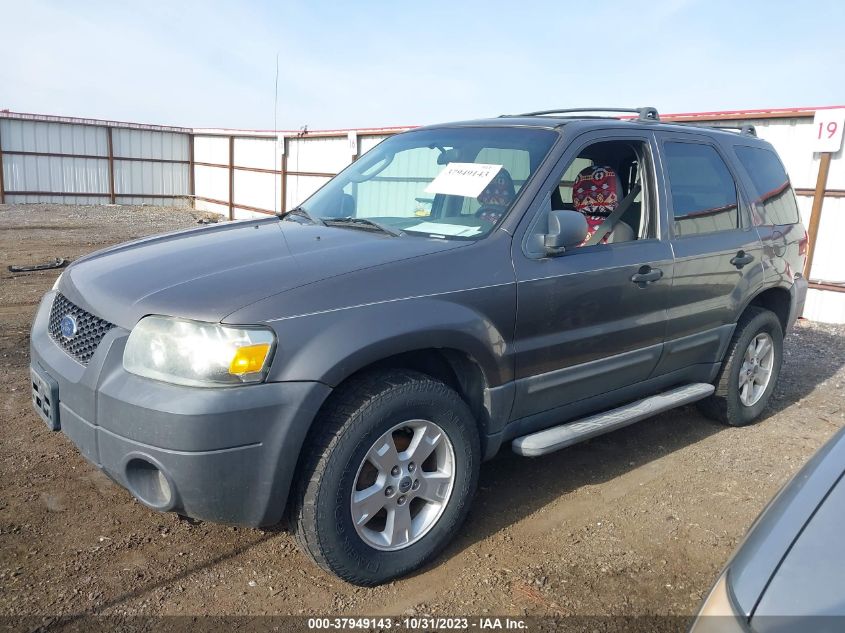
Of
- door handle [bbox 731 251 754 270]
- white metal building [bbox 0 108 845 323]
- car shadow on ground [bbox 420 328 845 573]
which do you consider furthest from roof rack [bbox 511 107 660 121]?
white metal building [bbox 0 108 845 323]

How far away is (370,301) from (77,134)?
2448 cm

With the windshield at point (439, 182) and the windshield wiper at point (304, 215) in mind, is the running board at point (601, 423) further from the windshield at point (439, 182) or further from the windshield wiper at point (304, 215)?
the windshield wiper at point (304, 215)

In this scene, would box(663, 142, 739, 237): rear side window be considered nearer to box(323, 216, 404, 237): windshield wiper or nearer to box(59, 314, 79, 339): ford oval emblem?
box(323, 216, 404, 237): windshield wiper

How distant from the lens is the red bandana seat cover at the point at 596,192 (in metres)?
4.16

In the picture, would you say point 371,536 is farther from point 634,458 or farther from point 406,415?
point 634,458

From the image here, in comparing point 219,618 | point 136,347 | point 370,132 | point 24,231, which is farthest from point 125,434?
point 24,231

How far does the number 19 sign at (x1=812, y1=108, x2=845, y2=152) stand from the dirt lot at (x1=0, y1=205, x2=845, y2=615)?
5119 mm

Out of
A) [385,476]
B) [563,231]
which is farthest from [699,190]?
[385,476]

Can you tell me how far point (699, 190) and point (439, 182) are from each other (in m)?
1.73

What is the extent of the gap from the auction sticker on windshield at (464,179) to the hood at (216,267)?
1.50 feet

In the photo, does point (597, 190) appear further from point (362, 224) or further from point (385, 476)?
point (385, 476)

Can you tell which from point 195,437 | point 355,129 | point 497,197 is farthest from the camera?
point 355,129

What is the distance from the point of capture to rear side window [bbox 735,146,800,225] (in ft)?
15.3

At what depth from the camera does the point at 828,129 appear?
8.35 m
